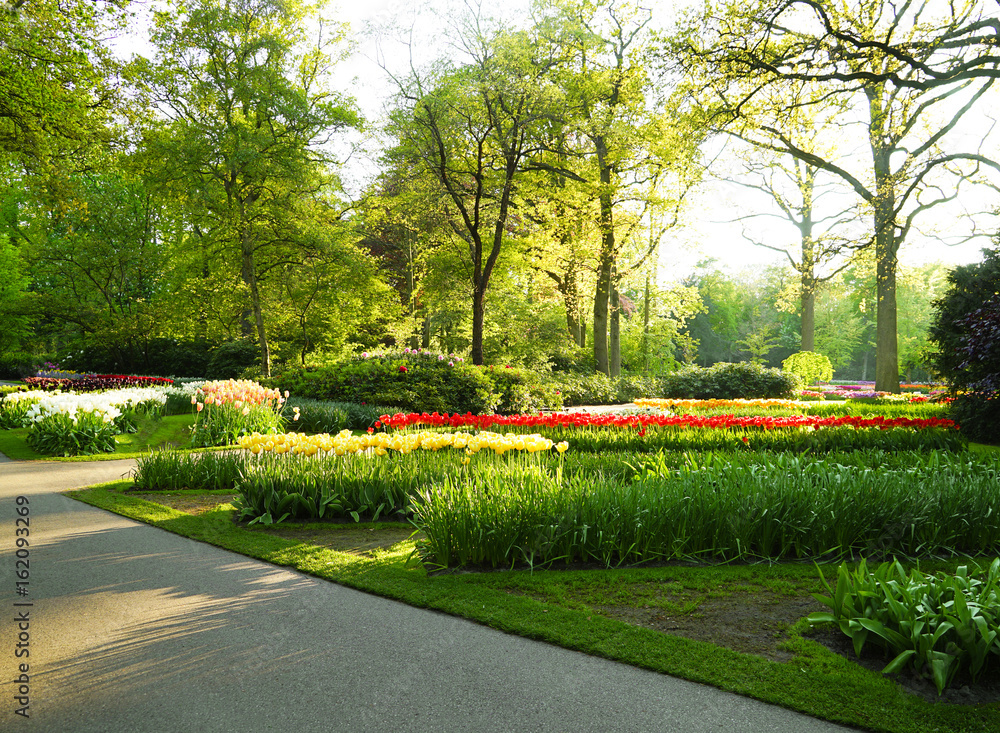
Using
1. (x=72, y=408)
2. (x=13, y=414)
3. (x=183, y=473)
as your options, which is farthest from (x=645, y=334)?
(x=183, y=473)

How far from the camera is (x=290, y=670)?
8.78ft

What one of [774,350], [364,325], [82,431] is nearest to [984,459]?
[82,431]

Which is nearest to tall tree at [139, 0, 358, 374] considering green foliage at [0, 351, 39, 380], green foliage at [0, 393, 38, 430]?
green foliage at [0, 393, 38, 430]

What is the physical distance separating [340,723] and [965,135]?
23.7 meters

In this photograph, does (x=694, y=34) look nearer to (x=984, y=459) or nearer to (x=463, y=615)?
(x=984, y=459)

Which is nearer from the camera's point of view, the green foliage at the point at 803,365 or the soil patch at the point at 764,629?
the soil patch at the point at 764,629

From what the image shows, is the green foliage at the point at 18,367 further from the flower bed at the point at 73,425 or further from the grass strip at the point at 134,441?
the flower bed at the point at 73,425

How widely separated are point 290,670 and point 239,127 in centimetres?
1521

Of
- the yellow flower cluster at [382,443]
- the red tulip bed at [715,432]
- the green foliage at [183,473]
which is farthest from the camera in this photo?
the red tulip bed at [715,432]

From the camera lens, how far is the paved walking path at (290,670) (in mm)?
2297

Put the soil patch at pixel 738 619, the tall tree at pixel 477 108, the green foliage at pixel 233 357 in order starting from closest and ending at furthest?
the soil patch at pixel 738 619
the tall tree at pixel 477 108
the green foliage at pixel 233 357

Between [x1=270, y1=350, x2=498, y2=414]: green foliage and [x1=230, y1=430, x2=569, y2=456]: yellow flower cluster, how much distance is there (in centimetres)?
690

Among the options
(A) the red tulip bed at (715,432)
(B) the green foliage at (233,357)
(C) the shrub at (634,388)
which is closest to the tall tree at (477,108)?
(C) the shrub at (634,388)

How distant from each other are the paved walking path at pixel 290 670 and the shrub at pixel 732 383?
1823cm
